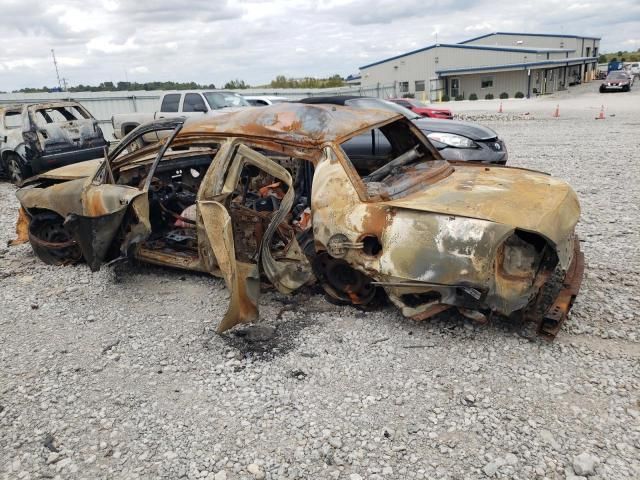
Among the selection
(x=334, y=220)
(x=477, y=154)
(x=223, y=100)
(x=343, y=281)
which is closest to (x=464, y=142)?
(x=477, y=154)

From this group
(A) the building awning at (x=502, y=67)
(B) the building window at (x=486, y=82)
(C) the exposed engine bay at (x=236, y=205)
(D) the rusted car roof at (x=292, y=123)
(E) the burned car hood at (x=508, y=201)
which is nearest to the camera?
(E) the burned car hood at (x=508, y=201)

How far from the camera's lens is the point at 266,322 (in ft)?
Result: 12.6

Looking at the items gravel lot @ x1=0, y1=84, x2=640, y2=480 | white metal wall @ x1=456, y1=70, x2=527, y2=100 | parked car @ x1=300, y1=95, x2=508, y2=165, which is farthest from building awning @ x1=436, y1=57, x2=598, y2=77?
gravel lot @ x1=0, y1=84, x2=640, y2=480

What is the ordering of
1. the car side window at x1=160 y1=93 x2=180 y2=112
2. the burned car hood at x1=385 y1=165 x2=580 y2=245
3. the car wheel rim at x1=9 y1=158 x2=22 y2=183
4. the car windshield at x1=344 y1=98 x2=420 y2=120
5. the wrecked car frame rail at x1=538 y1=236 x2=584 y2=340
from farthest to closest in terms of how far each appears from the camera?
the car side window at x1=160 y1=93 x2=180 y2=112 → the car wheel rim at x1=9 y1=158 x2=22 y2=183 → the car windshield at x1=344 y1=98 x2=420 y2=120 → the wrecked car frame rail at x1=538 y1=236 x2=584 y2=340 → the burned car hood at x1=385 y1=165 x2=580 y2=245

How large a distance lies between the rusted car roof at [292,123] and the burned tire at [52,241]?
6.57 ft

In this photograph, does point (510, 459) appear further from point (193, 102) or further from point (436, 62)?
point (436, 62)

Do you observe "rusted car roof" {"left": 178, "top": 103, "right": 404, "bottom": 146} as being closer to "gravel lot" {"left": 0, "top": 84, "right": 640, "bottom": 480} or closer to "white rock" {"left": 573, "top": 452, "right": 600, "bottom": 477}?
"gravel lot" {"left": 0, "top": 84, "right": 640, "bottom": 480}

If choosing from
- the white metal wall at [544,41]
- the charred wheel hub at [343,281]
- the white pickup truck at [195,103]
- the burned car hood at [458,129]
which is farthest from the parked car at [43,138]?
the white metal wall at [544,41]

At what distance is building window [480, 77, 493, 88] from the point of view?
129 ft

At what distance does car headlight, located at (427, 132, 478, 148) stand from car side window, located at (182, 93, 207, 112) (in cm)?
675

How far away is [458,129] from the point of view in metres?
7.31

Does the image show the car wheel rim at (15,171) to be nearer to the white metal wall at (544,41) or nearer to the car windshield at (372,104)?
the car windshield at (372,104)

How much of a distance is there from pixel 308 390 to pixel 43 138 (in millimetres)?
8964

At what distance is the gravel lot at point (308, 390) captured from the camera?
2488 mm
